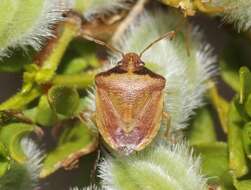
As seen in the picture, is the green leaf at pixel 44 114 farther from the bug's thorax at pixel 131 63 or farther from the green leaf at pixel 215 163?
the green leaf at pixel 215 163

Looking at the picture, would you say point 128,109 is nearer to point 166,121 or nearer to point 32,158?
point 166,121

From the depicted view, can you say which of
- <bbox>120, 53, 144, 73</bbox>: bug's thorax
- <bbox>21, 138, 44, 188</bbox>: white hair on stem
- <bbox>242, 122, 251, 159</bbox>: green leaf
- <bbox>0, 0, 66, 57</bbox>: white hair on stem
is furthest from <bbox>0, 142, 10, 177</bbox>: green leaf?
<bbox>242, 122, 251, 159</bbox>: green leaf

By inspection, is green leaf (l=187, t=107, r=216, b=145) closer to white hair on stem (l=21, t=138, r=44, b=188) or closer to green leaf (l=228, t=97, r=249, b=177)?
green leaf (l=228, t=97, r=249, b=177)

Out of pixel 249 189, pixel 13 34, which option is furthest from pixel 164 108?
pixel 13 34

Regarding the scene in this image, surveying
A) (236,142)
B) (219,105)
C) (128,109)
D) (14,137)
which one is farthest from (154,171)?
(219,105)

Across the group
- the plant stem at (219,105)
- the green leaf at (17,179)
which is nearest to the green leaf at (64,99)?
the green leaf at (17,179)

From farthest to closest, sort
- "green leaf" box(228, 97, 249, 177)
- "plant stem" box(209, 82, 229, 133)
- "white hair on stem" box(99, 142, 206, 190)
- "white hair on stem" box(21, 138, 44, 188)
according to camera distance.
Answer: "plant stem" box(209, 82, 229, 133) < "white hair on stem" box(21, 138, 44, 188) < "green leaf" box(228, 97, 249, 177) < "white hair on stem" box(99, 142, 206, 190)

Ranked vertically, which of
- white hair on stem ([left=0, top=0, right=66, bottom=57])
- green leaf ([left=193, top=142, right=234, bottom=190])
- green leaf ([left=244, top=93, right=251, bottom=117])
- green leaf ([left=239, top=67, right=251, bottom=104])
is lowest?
green leaf ([left=193, top=142, right=234, bottom=190])
